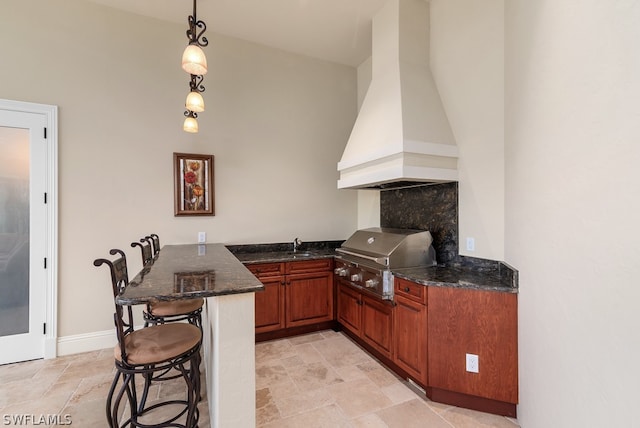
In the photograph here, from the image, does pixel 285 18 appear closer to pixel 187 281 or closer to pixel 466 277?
pixel 187 281

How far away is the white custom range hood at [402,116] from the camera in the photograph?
2451mm

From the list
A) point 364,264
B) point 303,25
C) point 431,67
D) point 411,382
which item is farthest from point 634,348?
point 303,25

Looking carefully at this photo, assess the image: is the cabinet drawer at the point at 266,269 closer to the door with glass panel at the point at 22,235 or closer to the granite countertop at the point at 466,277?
the granite countertop at the point at 466,277

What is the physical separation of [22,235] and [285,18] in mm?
3292

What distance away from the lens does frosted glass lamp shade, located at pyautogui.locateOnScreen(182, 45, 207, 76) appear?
1761 mm

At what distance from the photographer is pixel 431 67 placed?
287cm

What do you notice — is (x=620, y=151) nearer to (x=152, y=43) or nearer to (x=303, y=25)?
(x=303, y=25)

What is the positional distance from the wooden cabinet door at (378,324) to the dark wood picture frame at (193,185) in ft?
6.59

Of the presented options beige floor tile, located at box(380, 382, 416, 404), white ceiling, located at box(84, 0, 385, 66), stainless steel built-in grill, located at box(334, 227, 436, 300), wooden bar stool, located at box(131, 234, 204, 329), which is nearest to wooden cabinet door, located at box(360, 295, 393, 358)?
stainless steel built-in grill, located at box(334, 227, 436, 300)

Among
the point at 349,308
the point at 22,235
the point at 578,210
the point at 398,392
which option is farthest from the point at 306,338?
the point at 22,235

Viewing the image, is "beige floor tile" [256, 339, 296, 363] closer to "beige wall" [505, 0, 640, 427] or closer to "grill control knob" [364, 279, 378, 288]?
"grill control knob" [364, 279, 378, 288]

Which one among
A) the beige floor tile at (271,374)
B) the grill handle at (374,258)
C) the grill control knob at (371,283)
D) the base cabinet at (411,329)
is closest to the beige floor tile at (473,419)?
the base cabinet at (411,329)

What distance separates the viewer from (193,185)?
3238 mm

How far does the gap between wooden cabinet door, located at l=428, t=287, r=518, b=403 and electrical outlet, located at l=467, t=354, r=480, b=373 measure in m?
0.02
